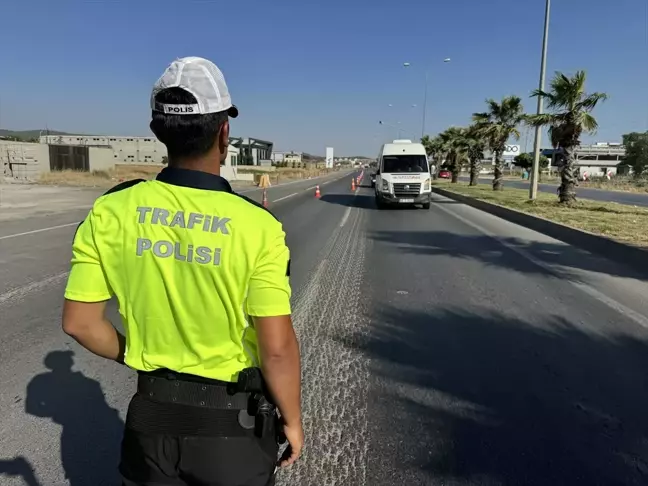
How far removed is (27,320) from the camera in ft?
17.4

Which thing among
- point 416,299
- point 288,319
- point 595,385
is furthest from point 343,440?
point 416,299

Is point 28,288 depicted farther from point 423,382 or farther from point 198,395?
point 198,395

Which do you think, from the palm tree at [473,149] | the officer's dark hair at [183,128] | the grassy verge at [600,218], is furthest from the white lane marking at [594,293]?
the palm tree at [473,149]

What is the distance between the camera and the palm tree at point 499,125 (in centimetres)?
2927

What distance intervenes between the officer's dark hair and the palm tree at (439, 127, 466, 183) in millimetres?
42600

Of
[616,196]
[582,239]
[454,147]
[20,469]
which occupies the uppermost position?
[454,147]

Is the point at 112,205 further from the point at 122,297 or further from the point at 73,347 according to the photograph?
the point at 73,347

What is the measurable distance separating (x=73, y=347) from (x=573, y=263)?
8.33 meters

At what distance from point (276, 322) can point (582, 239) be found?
38.4 ft

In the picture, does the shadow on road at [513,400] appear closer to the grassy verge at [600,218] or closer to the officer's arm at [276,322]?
the officer's arm at [276,322]

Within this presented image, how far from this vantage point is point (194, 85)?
149 cm

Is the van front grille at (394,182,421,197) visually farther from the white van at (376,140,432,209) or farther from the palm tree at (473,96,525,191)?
the palm tree at (473,96,525,191)

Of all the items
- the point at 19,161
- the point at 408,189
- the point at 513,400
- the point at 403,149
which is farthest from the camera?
the point at 19,161

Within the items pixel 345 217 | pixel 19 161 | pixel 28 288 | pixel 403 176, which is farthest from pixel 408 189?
pixel 19 161
